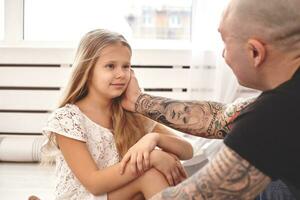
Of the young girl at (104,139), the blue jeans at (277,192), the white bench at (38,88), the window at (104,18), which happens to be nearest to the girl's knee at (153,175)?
the young girl at (104,139)

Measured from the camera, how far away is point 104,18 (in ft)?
9.97

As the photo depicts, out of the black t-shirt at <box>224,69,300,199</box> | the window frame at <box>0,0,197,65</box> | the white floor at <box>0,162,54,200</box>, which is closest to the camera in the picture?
the black t-shirt at <box>224,69,300,199</box>

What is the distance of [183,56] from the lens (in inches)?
117

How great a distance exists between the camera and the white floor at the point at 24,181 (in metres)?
2.22

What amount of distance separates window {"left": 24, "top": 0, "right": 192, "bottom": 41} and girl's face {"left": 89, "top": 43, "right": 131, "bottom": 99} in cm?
149

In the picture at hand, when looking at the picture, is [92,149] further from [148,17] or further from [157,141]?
[148,17]

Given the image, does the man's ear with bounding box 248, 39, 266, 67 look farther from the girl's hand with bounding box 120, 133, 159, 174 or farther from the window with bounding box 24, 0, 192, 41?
the window with bounding box 24, 0, 192, 41

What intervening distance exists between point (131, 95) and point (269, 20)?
805 mm

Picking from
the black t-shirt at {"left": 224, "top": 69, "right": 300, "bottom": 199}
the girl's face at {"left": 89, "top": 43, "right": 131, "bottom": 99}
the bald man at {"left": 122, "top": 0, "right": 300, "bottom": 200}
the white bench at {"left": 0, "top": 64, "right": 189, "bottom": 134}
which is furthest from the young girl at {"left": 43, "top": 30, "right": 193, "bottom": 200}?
the white bench at {"left": 0, "top": 64, "right": 189, "bottom": 134}

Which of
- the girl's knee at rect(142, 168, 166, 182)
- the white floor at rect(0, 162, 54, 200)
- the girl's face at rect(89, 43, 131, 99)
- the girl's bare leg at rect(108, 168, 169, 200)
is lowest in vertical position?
the white floor at rect(0, 162, 54, 200)

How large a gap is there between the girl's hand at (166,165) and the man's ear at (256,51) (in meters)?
0.54

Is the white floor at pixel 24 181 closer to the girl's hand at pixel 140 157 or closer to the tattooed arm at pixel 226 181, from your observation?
the girl's hand at pixel 140 157

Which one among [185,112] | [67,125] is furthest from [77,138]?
[185,112]

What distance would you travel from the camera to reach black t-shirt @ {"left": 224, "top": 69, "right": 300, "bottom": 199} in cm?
76
